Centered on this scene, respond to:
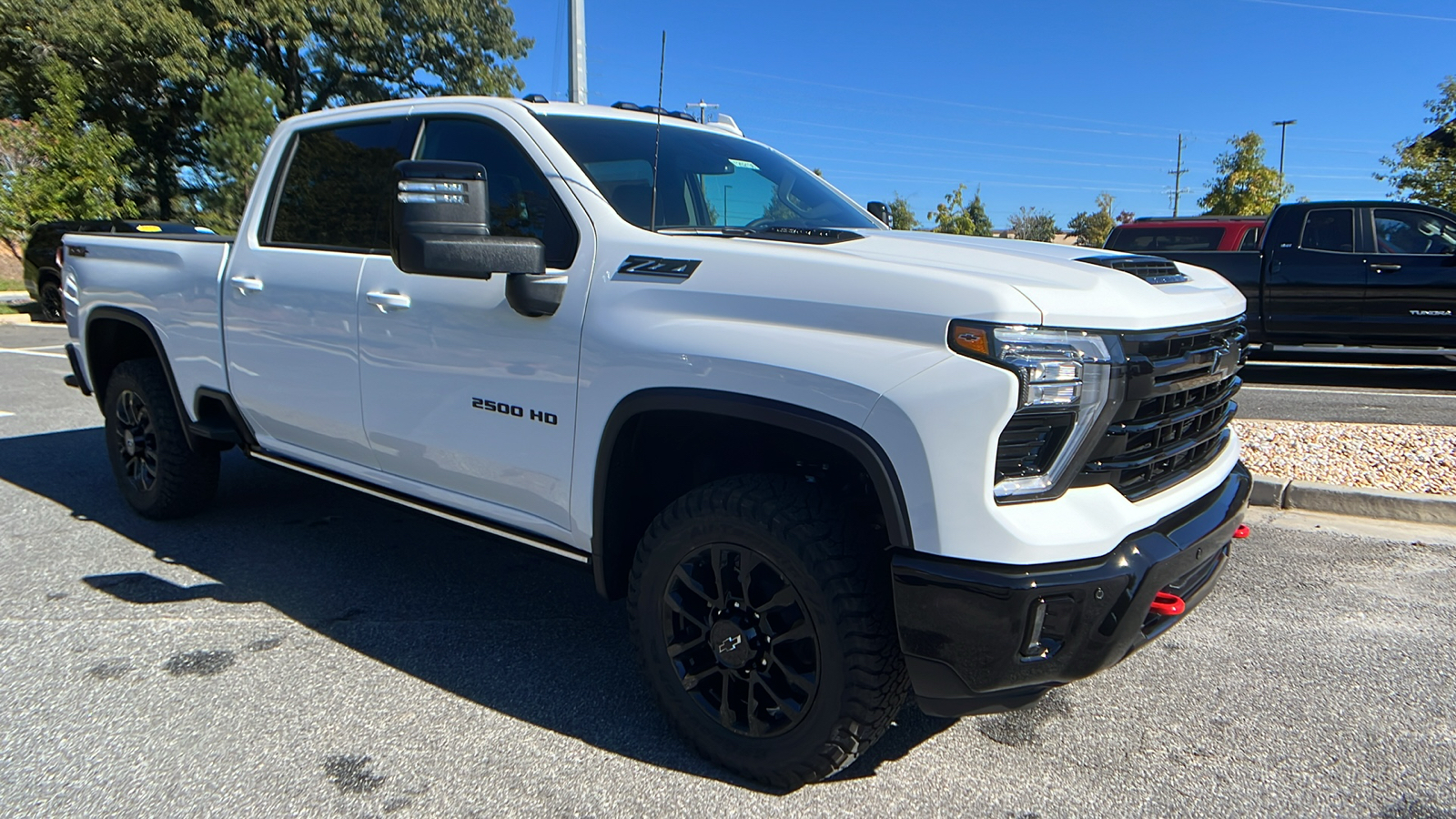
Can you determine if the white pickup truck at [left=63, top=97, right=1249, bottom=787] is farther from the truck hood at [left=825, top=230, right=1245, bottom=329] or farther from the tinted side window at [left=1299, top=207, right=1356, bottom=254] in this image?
the tinted side window at [left=1299, top=207, right=1356, bottom=254]

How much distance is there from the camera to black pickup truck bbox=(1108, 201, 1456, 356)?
31.2ft

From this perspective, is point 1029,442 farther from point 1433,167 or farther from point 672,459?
point 1433,167

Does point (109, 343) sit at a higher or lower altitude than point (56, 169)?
lower

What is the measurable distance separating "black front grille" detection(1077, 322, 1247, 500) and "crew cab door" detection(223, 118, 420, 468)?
2.48 metres

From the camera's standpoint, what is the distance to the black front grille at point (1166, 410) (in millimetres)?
2227

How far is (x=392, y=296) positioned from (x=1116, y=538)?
2.40m

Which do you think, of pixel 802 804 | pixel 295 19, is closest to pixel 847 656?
pixel 802 804

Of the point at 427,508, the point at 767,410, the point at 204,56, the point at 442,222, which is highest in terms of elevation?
the point at 204,56

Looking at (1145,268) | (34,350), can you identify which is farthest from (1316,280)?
(34,350)

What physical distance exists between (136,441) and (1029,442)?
452 centimetres

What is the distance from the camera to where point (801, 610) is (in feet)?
7.90

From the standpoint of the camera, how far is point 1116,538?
2.20 meters

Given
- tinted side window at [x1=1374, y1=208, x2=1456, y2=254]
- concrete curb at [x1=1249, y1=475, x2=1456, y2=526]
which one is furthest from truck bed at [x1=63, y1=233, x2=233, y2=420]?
tinted side window at [x1=1374, y1=208, x2=1456, y2=254]

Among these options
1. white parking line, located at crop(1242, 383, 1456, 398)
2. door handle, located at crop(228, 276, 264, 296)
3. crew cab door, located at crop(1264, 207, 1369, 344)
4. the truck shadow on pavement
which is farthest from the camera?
crew cab door, located at crop(1264, 207, 1369, 344)
